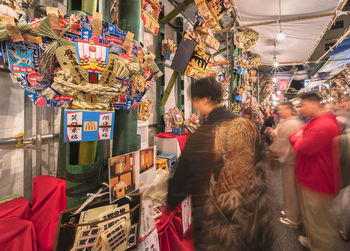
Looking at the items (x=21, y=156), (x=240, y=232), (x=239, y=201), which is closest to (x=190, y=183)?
(x=239, y=201)

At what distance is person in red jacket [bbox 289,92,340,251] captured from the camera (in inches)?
70.9

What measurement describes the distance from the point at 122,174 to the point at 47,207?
2.09ft

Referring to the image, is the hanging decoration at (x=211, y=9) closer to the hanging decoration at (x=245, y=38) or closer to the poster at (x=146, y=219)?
the hanging decoration at (x=245, y=38)

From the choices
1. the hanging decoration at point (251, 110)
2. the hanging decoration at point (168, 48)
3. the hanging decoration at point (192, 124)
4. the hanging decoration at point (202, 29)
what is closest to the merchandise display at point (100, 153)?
the hanging decoration at point (168, 48)

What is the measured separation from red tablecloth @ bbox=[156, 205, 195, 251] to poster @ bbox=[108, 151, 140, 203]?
63 cm

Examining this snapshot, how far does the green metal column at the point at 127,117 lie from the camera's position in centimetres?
153

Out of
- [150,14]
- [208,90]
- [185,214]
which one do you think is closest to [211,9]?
[150,14]

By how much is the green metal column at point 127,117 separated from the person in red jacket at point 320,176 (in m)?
1.90

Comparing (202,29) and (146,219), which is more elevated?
(202,29)

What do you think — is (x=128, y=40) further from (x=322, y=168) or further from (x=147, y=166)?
(x=322, y=168)

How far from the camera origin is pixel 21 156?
145 centimetres

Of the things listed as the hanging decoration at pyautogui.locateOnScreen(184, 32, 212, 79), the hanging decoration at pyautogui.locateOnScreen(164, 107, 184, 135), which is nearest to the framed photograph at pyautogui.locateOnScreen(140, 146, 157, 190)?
the hanging decoration at pyautogui.locateOnScreen(164, 107, 184, 135)

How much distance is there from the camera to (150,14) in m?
2.16

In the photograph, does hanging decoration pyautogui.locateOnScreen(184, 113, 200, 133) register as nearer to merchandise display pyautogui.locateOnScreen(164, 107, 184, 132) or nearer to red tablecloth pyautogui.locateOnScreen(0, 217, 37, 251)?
merchandise display pyautogui.locateOnScreen(164, 107, 184, 132)
